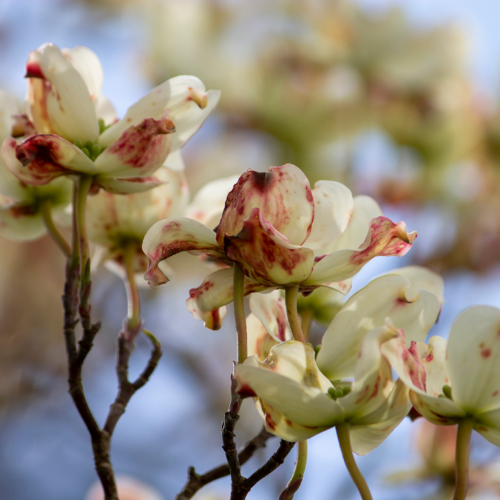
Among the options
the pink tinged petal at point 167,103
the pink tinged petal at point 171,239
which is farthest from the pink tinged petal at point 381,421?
the pink tinged petal at point 167,103

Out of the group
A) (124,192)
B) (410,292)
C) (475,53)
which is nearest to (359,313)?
(410,292)

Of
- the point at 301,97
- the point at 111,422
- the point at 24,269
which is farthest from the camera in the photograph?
the point at 24,269

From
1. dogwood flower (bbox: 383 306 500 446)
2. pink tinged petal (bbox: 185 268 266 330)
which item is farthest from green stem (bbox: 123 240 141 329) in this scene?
dogwood flower (bbox: 383 306 500 446)

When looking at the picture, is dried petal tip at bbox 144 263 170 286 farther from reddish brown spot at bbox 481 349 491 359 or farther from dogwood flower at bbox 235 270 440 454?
reddish brown spot at bbox 481 349 491 359

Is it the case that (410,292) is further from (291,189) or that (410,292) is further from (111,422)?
(111,422)

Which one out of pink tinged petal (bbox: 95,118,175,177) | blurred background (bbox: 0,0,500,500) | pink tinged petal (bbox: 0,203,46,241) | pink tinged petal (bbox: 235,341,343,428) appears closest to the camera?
pink tinged petal (bbox: 235,341,343,428)

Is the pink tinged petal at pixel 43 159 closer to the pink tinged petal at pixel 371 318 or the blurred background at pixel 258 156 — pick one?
the pink tinged petal at pixel 371 318

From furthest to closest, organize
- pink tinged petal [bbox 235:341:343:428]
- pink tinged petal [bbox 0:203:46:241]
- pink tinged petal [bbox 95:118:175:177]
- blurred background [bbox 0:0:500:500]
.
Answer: blurred background [bbox 0:0:500:500] → pink tinged petal [bbox 0:203:46:241] → pink tinged petal [bbox 95:118:175:177] → pink tinged petal [bbox 235:341:343:428]

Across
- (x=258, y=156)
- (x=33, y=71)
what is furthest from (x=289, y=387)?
(x=258, y=156)
